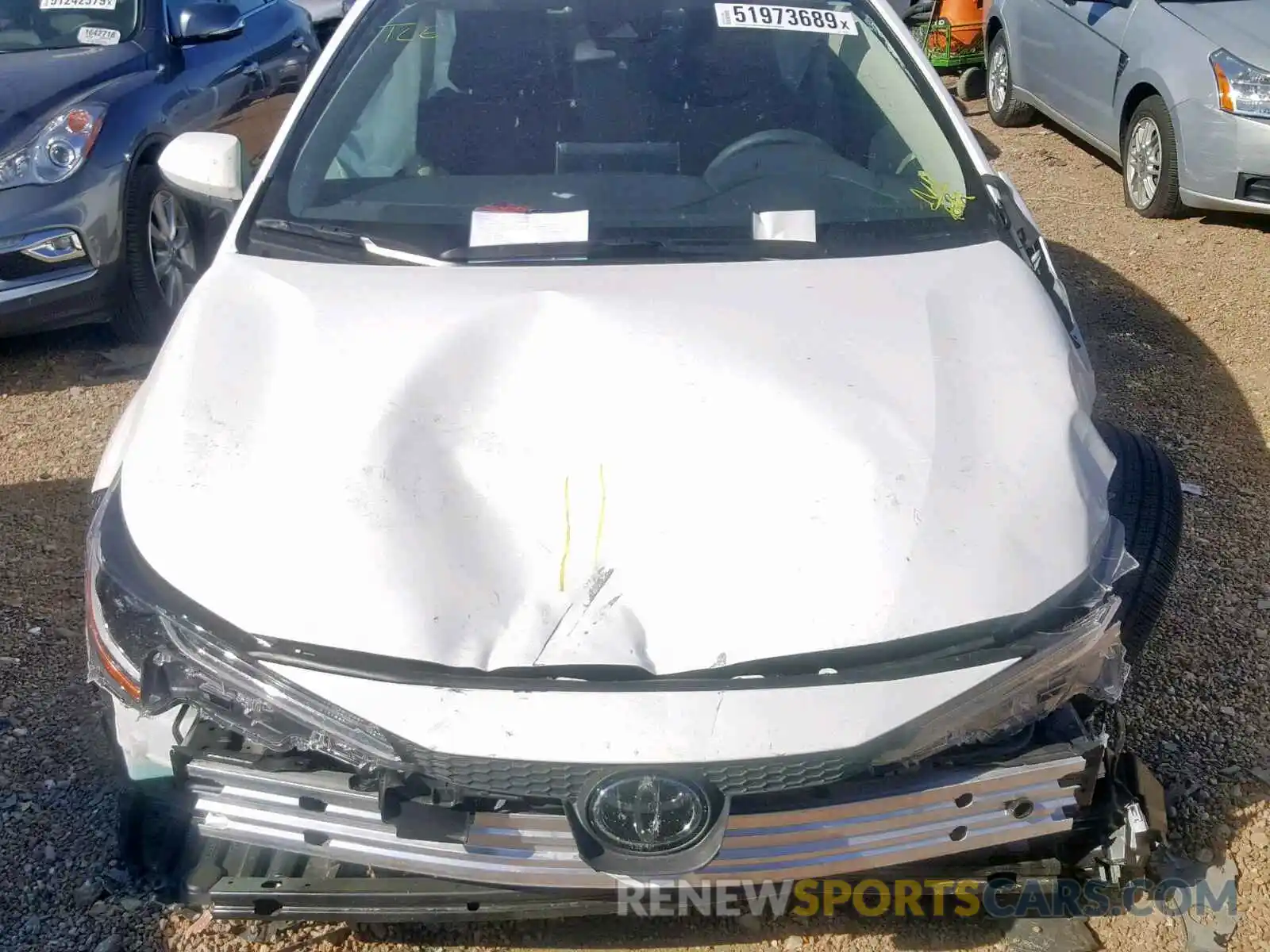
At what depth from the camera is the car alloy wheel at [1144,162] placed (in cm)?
668

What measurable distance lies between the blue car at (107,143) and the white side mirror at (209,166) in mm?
1705

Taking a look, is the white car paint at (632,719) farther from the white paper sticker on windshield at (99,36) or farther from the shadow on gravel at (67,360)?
the white paper sticker on windshield at (99,36)

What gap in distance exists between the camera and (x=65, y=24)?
5141 millimetres

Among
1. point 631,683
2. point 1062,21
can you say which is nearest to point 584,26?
point 631,683

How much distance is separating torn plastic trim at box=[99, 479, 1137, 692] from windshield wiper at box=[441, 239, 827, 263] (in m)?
1.02

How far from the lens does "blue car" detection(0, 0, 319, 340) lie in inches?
177

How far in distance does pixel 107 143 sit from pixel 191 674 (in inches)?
136

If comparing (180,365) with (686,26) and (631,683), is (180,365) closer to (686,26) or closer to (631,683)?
(631,683)

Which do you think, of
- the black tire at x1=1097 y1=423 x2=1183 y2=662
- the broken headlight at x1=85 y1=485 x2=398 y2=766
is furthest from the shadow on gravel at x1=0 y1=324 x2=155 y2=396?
the black tire at x1=1097 y1=423 x2=1183 y2=662

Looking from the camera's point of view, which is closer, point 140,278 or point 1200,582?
point 1200,582

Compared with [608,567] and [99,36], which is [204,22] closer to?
[99,36]

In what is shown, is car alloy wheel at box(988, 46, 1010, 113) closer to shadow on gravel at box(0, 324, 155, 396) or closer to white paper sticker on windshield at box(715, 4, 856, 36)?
white paper sticker on windshield at box(715, 4, 856, 36)

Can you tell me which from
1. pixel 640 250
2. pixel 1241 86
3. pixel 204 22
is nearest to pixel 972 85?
pixel 1241 86

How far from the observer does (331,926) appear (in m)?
2.38
